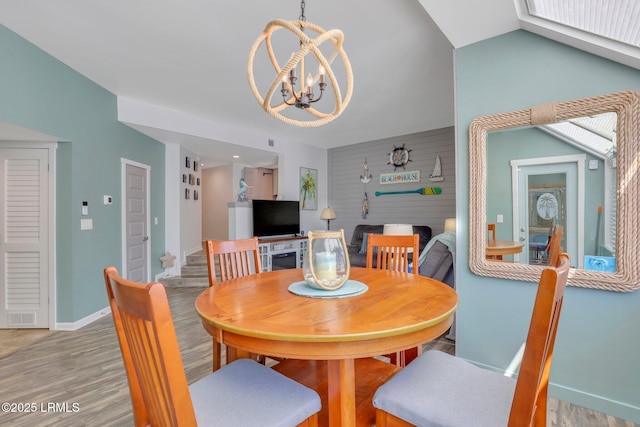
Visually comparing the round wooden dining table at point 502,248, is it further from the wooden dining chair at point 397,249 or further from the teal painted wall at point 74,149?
the teal painted wall at point 74,149

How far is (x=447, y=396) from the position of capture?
3.51ft

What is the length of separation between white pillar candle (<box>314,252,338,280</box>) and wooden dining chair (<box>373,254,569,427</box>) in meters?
0.50

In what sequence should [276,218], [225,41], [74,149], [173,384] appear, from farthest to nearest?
[276,218], [74,149], [225,41], [173,384]

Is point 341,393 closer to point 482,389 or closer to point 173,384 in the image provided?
point 482,389

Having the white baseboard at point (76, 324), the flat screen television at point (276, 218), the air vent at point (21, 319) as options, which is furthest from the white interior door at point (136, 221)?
the flat screen television at point (276, 218)

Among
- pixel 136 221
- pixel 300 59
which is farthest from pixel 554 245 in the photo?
pixel 136 221

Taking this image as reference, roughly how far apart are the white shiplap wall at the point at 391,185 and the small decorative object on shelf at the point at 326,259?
428 centimetres

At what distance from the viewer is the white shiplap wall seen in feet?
17.1

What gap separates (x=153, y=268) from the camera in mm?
4805

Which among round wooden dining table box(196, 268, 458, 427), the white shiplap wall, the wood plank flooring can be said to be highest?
the white shiplap wall

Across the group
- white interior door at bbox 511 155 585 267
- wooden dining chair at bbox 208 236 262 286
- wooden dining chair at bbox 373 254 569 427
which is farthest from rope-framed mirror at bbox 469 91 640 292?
wooden dining chair at bbox 208 236 262 286

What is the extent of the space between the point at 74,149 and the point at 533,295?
14.3 ft

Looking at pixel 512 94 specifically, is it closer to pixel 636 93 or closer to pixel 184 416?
pixel 636 93

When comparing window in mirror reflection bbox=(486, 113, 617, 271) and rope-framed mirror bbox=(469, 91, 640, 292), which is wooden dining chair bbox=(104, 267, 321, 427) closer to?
rope-framed mirror bbox=(469, 91, 640, 292)
